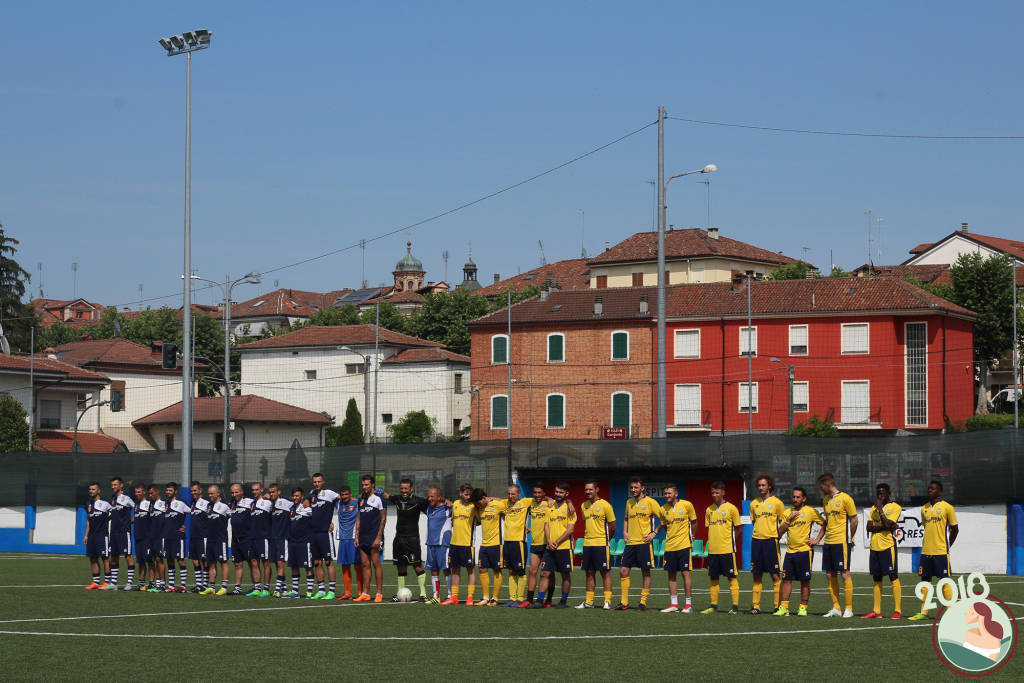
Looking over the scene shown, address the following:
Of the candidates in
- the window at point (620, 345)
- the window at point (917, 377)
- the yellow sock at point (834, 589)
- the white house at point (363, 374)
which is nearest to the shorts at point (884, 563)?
the yellow sock at point (834, 589)

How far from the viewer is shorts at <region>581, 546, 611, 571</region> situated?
19.5 metres

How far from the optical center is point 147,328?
125 m

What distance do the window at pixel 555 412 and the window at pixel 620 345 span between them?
3550mm

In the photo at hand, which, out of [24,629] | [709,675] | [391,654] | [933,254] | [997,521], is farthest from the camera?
[933,254]

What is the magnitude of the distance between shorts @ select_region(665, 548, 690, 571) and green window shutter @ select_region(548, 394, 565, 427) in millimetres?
Answer: 52240

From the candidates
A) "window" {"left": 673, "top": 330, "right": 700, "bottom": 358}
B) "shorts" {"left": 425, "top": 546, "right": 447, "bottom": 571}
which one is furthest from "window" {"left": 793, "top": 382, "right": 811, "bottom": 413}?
"shorts" {"left": 425, "top": 546, "right": 447, "bottom": 571}

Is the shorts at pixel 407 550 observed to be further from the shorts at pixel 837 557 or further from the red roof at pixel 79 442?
the red roof at pixel 79 442

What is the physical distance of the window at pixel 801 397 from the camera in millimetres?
66625

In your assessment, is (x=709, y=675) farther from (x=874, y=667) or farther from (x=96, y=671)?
(x=96, y=671)

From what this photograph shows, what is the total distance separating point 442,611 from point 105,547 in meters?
7.82

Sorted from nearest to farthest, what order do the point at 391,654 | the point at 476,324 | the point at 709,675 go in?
the point at 709,675
the point at 391,654
the point at 476,324

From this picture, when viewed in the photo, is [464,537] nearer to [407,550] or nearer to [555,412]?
[407,550]

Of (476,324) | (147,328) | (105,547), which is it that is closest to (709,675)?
(105,547)

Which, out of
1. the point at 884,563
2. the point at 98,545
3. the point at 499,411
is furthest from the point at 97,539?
the point at 499,411
